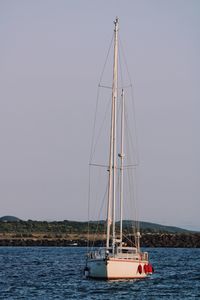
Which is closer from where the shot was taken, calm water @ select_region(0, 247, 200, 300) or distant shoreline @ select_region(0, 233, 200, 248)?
calm water @ select_region(0, 247, 200, 300)

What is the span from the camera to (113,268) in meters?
62.4

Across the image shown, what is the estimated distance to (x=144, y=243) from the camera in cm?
16638

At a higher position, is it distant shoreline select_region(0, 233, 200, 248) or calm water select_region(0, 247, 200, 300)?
distant shoreline select_region(0, 233, 200, 248)

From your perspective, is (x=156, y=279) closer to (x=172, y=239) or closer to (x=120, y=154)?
(x=120, y=154)

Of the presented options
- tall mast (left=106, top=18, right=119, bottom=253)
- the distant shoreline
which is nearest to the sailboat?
tall mast (left=106, top=18, right=119, bottom=253)

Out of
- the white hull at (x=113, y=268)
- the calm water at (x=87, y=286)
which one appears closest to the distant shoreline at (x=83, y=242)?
the calm water at (x=87, y=286)

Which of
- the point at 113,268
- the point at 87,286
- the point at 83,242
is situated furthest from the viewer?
the point at 83,242

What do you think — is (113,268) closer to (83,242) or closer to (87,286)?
(87,286)

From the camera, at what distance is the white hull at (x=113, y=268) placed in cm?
6241

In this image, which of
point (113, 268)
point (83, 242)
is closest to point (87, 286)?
point (113, 268)

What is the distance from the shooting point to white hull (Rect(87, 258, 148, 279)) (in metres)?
62.4

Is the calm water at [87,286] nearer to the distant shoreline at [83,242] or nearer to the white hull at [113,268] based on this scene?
the white hull at [113,268]

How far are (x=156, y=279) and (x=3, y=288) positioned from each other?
41.9ft

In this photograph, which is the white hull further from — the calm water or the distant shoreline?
the distant shoreline
